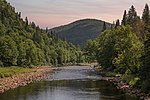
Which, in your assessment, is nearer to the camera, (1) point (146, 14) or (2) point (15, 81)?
(2) point (15, 81)

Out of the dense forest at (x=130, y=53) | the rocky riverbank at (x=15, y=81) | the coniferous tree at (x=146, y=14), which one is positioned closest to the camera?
the dense forest at (x=130, y=53)

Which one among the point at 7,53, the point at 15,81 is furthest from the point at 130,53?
the point at 7,53

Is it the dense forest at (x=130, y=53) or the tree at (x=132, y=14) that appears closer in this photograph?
the dense forest at (x=130, y=53)

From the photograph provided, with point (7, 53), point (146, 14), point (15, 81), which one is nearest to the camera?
point (15, 81)

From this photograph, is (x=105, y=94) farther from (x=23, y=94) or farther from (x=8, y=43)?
(x=8, y=43)

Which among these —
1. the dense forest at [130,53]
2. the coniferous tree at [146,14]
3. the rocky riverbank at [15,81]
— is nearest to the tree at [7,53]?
the rocky riverbank at [15,81]

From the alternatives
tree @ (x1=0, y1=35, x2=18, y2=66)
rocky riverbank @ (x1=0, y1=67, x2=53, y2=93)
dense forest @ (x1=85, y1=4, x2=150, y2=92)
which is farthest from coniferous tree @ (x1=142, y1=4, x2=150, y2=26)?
tree @ (x1=0, y1=35, x2=18, y2=66)

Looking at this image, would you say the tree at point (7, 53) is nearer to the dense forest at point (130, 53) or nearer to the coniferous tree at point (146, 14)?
the dense forest at point (130, 53)

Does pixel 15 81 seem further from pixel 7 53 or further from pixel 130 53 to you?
pixel 7 53

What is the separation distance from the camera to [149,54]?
61438mm

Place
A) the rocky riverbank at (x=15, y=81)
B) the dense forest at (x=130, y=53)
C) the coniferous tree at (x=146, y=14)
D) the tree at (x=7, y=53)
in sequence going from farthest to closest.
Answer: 1. the coniferous tree at (x=146, y=14)
2. the tree at (x=7, y=53)
3. the rocky riverbank at (x=15, y=81)
4. the dense forest at (x=130, y=53)

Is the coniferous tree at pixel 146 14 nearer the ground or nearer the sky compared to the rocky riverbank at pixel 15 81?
nearer the sky

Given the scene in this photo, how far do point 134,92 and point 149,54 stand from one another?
27.0 ft

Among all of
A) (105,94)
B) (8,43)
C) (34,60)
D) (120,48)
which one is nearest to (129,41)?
(120,48)
